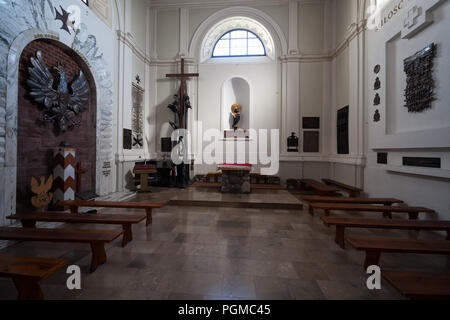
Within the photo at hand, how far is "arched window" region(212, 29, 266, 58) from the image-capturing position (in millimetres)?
8742

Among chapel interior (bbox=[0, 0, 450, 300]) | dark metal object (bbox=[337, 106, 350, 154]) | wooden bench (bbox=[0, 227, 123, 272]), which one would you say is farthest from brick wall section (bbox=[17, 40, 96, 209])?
dark metal object (bbox=[337, 106, 350, 154])

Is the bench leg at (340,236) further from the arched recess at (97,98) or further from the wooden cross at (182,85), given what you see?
the wooden cross at (182,85)

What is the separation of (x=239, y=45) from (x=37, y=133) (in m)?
7.61

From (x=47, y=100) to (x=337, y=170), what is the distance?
7.97 metres

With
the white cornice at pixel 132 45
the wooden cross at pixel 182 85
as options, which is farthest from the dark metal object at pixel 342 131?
the white cornice at pixel 132 45

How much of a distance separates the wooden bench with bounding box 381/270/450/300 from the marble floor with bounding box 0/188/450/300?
0.41m

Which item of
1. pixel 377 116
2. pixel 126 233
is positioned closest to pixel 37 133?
pixel 126 233

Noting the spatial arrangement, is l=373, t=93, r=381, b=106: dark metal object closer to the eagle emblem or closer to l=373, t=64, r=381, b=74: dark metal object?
l=373, t=64, r=381, b=74: dark metal object

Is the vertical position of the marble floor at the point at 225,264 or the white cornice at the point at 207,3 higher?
the white cornice at the point at 207,3

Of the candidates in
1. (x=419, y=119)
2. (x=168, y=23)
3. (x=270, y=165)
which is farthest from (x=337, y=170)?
(x=168, y=23)

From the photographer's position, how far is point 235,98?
8.77m

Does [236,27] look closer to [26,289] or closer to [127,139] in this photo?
[127,139]

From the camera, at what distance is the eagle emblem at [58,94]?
3803mm

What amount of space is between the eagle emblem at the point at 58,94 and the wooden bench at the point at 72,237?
2.61 meters
